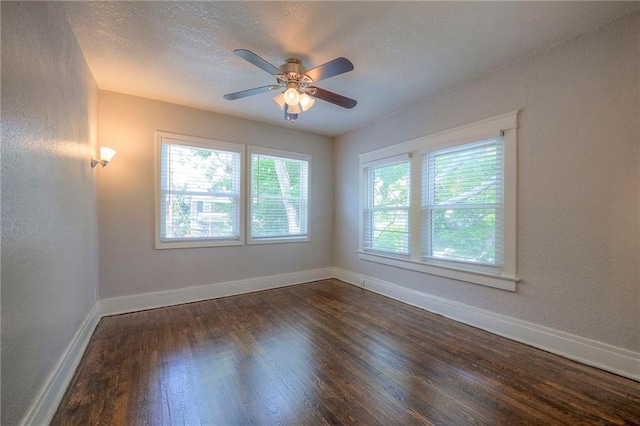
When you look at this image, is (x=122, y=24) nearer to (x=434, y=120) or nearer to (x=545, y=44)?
(x=434, y=120)

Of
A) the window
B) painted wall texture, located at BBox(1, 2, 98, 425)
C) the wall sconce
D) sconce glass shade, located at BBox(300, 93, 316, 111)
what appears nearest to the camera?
painted wall texture, located at BBox(1, 2, 98, 425)

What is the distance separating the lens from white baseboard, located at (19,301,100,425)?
142cm

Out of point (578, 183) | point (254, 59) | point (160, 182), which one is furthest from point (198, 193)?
point (578, 183)

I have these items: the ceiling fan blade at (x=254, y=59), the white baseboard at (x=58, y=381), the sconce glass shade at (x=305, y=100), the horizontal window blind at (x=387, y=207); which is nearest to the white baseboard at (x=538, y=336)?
the horizontal window blind at (x=387, y=207)

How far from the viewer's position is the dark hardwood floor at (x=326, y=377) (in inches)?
63.1

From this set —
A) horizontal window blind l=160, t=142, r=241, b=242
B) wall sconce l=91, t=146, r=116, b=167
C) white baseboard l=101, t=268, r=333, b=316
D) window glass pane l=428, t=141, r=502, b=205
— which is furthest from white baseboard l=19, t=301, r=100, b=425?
window glass pane l=428, t=141, r=502, b=205

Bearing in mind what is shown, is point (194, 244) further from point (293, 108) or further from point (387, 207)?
point (387, 207)

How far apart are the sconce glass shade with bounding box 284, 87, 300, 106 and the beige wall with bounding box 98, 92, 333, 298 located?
6.14 ft

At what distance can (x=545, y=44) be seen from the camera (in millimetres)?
2291

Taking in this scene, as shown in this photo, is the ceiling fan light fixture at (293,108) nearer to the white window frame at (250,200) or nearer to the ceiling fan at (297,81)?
the ceiling fan at (297,81)

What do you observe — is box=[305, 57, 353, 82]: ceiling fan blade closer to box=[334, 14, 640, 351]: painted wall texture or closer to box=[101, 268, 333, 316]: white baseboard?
box=[334, 14, 640, 351]: painted wall texture

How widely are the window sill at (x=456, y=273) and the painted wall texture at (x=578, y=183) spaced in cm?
8

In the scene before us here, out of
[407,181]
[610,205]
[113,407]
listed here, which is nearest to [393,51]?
[407,181]

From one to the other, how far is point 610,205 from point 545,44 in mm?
1457
